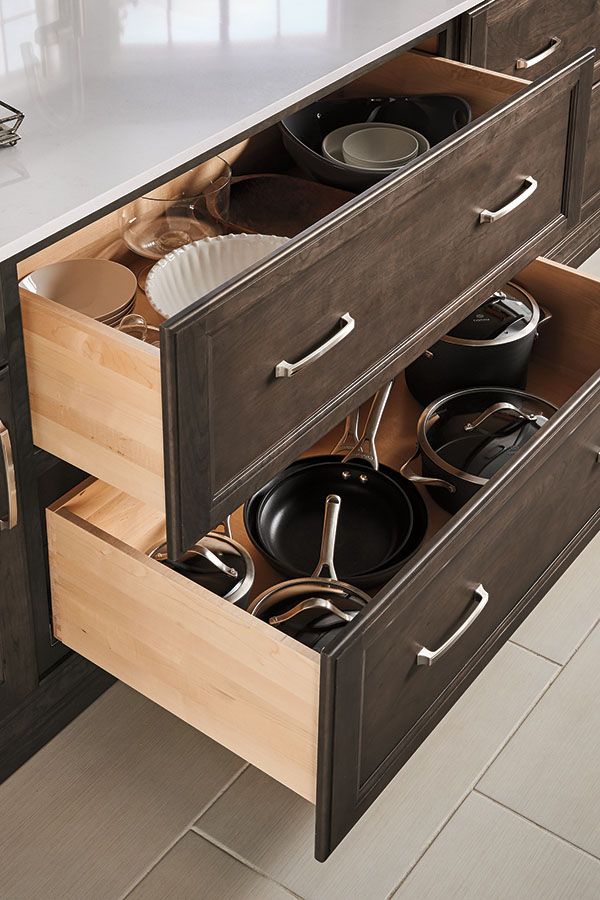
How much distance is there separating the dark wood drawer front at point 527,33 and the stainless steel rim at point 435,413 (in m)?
0.47

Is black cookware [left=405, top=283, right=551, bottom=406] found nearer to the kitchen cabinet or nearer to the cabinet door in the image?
the kitchen cabinet

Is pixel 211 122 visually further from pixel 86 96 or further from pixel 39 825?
pixel 39 825

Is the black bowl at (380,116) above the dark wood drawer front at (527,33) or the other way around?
the other way around

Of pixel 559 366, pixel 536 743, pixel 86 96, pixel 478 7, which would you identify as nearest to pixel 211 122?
pixel 86 96

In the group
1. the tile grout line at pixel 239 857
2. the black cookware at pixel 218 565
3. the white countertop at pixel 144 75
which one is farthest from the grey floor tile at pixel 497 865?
the white countertop at pixel 144 75

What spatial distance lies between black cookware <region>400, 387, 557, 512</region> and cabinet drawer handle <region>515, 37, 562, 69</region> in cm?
55

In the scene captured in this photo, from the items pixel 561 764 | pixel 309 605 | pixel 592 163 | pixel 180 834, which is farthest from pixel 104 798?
pixel 592 163

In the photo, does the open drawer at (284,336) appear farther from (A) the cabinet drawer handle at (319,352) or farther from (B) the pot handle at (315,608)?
(B) the pot handle at (315,608)

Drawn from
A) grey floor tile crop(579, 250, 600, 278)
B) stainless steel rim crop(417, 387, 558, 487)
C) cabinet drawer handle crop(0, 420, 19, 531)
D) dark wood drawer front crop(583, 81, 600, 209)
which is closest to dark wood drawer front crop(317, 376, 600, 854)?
stainless steel rim crop(417, 387, 558, 487)

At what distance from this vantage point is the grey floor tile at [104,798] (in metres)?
1.33

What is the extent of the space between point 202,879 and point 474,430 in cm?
70

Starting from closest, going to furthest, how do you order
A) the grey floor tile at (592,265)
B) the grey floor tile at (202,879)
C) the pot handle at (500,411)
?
1. the grey floor tile at (202,879)
2. the pot handle at (500,411)
3. the grey floor tile at (592,265)

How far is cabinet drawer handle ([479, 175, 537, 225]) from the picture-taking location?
1.37 meters

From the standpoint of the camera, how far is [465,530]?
1193 mm
